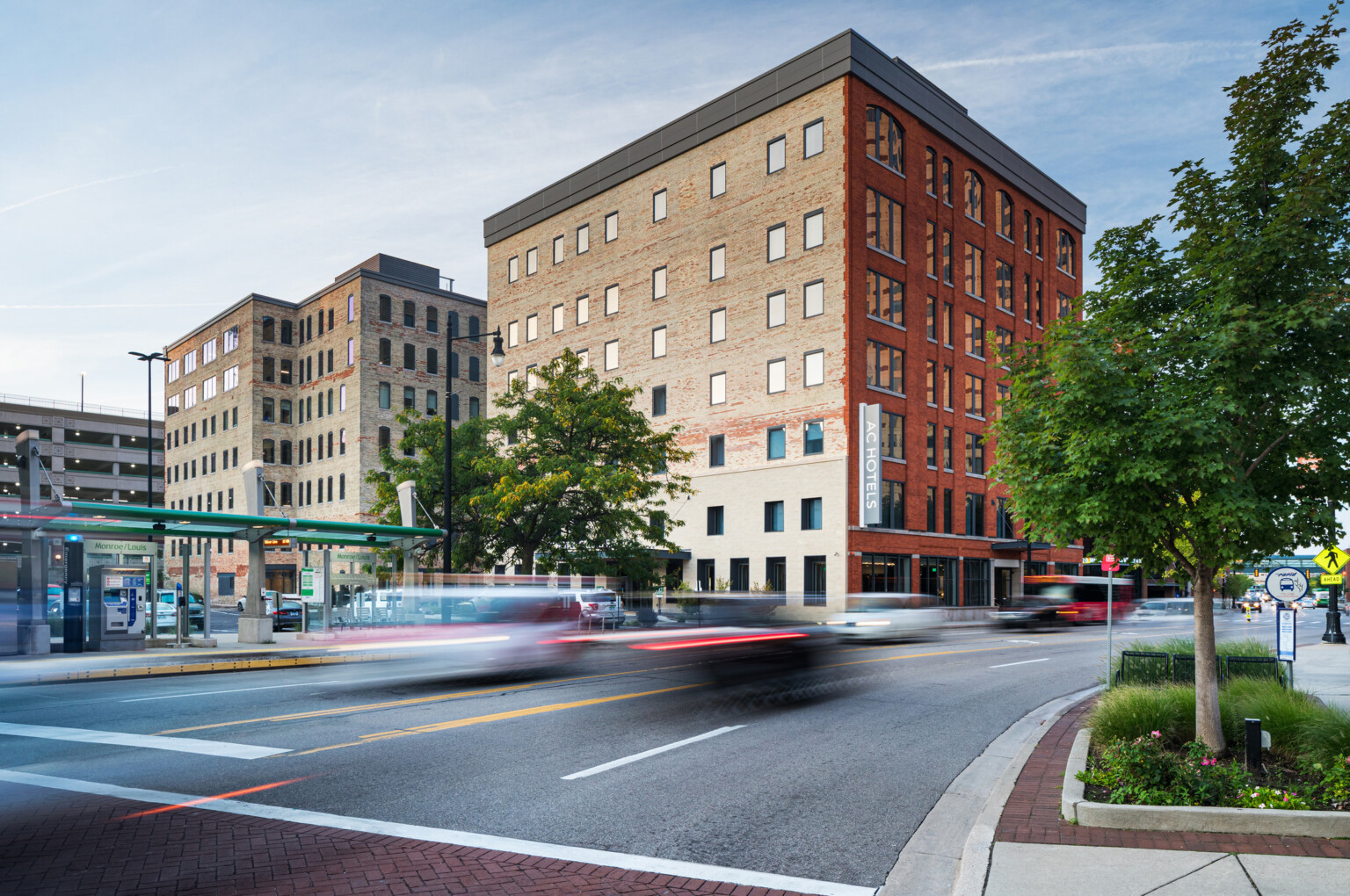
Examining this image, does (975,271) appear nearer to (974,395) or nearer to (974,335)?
(974,335)

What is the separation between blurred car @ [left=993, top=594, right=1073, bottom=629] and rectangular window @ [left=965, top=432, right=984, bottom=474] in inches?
409

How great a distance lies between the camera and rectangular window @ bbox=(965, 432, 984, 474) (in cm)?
4806

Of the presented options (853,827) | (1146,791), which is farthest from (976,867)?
(1146,791)

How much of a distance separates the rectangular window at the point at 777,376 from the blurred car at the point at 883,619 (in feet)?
68.2

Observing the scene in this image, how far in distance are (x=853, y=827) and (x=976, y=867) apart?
1.43 m

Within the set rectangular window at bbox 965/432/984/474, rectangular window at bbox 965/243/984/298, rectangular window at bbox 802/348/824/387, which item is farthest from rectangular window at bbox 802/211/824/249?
rectangular window at bbox 965/432/984/474

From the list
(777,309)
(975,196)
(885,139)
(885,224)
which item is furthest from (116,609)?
(975,196)

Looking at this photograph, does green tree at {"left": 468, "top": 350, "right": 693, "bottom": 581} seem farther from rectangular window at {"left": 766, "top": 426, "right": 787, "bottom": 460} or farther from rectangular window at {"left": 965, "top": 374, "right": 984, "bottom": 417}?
rectangular window at {"left": 965, "top": 374, "right": 984, "bottom": 417}

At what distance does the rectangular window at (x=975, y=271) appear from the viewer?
48875 mm

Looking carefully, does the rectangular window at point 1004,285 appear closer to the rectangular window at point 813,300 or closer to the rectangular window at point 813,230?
the rectangular window at point 813,230

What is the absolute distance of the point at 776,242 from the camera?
43.5 meters

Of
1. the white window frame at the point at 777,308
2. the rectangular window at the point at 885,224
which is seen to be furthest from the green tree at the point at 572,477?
the rectangular window at the point at 885,224

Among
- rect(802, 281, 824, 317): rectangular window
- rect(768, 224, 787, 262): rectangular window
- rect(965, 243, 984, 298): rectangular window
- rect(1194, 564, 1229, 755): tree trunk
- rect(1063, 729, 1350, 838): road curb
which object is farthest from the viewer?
rect(965, 243, 984, 298): rectangular window

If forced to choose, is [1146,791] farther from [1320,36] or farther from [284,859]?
[1320,36]
